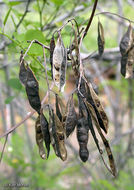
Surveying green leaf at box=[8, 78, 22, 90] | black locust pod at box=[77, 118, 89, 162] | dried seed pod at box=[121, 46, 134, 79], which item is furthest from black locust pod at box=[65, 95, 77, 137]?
green leaf at box=[8, 78, 22, 90]

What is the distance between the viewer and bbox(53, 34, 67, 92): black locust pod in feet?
2.88

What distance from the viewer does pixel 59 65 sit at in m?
0.90

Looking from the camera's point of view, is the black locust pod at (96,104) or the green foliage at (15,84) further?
the green foliage at (15,84)

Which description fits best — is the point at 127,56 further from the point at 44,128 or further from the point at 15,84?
the point at 15,84

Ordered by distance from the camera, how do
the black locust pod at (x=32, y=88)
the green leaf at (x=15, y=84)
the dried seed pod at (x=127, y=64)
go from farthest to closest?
the green leaf at (x=15, y=84) → the dried seed pod at (x=127, y=64) → the black locust pod at (x=32, y=88)

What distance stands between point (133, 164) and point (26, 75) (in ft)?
12.9

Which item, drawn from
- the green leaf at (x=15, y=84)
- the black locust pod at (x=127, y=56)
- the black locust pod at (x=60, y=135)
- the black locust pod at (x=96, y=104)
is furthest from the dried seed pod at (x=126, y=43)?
the green leaf at (x=15, y=84)

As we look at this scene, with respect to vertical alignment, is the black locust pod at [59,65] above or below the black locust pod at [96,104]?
above

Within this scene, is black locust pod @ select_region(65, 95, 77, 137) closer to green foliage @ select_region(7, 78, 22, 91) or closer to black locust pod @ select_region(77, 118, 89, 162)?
black locust pod @ select_region(77, 118, 89, 162)

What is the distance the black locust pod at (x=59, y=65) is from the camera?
88 cm

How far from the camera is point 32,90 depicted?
856mm

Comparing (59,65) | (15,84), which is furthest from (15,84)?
(59,65)

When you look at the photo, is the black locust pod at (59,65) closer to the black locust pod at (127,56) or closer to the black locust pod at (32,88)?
the black locust pod at (32,88)

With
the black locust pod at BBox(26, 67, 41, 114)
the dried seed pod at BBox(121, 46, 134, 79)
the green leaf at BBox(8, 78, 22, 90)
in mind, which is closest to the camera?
the black locust pod at BBox(26, 67, 41, 114)
